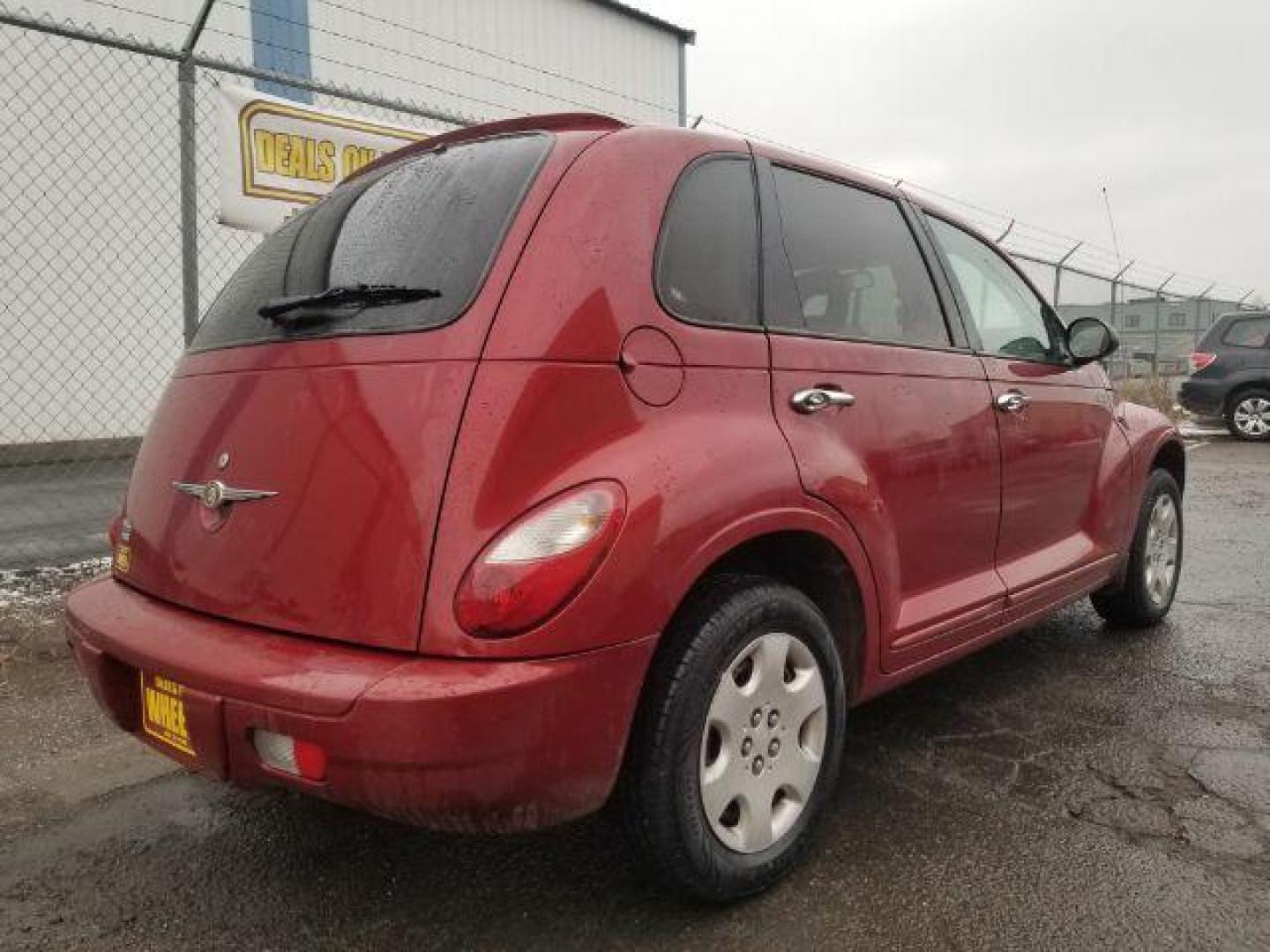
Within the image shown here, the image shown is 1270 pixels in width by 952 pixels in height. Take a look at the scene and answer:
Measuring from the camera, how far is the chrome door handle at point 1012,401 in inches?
119

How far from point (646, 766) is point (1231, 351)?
43.6 ft

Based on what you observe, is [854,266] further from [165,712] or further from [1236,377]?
[1236,377]

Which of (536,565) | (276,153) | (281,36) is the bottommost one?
(536,565)

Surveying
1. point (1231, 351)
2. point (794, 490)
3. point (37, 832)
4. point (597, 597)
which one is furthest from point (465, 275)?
point (1231, 351)

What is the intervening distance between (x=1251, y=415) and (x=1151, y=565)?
10060 mm

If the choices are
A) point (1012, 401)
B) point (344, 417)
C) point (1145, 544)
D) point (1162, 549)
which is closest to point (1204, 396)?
point (1162, 549)

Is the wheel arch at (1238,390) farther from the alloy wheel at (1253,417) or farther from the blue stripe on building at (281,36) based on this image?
the blue stripe on building at (281,36)

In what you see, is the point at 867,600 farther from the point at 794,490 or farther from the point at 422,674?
the point at 422,674

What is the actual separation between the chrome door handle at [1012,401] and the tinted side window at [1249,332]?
37.6 feet

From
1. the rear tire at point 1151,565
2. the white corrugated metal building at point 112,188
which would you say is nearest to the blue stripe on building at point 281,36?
the white corrugated metal building at point 112,188

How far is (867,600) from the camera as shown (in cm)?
242

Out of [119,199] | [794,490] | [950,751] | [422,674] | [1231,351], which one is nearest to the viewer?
[422,674]

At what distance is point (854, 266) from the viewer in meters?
2.71

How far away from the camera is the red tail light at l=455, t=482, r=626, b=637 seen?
5.65 feet
